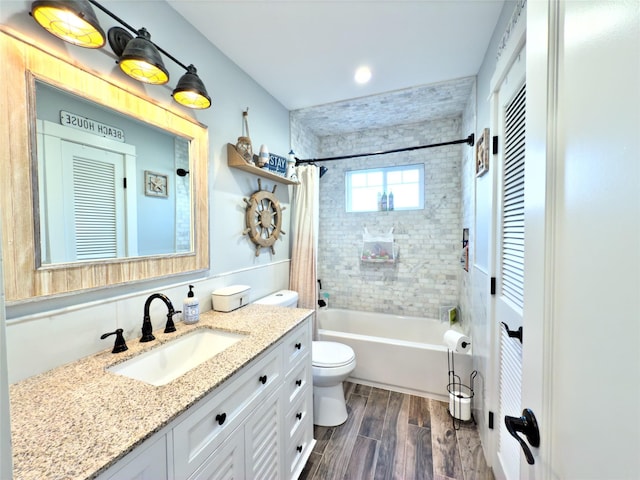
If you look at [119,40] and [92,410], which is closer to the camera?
[92,410]

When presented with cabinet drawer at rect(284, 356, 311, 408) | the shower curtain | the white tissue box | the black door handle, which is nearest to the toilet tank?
the shower curtain

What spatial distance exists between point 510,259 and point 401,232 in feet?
6.04

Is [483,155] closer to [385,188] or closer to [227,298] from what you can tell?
[385,188]

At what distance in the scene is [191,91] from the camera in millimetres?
1338

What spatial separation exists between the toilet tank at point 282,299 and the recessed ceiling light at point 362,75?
1.93 metres

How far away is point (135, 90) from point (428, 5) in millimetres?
1625

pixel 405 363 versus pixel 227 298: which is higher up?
pixel 227 298

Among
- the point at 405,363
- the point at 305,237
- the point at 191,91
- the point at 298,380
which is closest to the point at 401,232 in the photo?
the point at 305,237

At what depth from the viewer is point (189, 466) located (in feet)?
Answer: 2.67

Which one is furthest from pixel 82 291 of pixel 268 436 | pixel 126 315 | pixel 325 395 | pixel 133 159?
pixel 325 395

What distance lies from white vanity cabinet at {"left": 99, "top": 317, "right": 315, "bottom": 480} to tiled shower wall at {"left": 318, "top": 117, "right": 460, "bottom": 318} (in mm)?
1779

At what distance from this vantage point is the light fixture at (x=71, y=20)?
2.88ft

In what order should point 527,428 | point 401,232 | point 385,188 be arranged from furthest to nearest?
1. point 385,188
2. point 401,232
3. point 527,428

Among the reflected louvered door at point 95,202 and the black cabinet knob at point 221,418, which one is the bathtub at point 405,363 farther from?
the reflected louvered door at point 95,202
